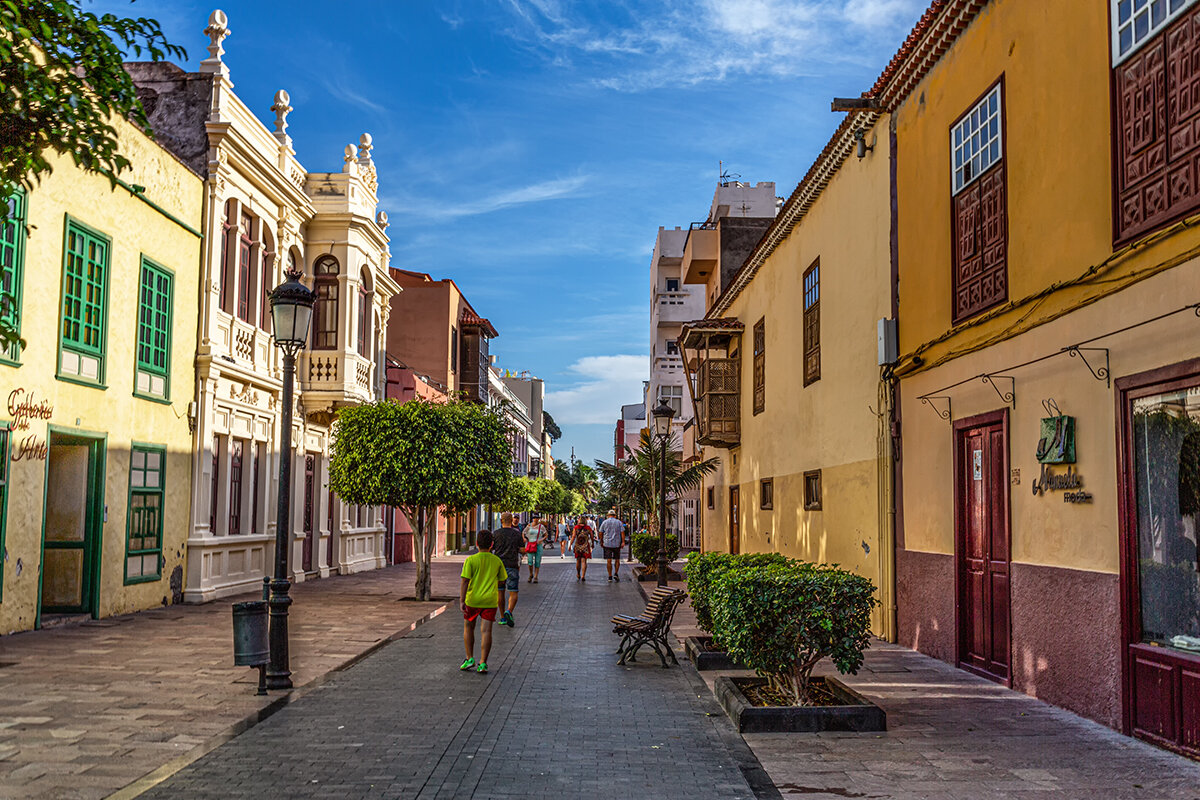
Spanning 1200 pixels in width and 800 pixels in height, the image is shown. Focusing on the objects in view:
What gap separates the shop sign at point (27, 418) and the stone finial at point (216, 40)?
8.20 m

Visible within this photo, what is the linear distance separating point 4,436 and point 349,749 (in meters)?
7.95

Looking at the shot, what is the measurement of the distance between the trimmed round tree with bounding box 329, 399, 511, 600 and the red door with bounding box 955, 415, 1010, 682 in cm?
972

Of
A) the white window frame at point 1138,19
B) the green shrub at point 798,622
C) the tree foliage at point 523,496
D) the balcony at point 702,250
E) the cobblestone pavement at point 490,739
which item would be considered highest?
the balcony at point 702,250

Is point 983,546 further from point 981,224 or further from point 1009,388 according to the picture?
point 981,224

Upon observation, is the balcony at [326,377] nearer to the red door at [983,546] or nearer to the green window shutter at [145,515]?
the green window shutter at [145,515]

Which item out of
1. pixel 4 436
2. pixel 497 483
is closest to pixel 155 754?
pixel 4 436

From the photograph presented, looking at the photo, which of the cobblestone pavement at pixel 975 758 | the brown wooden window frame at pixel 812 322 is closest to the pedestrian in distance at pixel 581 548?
the brown wooden window frame at pixel 812 322

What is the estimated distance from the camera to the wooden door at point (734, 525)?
24656mm

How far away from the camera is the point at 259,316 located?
2133 cm

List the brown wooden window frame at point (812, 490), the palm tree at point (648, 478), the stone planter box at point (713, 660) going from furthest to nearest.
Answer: the palm tree at point (648, 478)
the brown wooden window frame at point (812, 490)
the stone planter box at point (713, 660)

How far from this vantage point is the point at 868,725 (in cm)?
772

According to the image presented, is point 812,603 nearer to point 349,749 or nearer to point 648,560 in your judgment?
point 349,749

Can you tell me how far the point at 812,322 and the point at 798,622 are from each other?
10131mm

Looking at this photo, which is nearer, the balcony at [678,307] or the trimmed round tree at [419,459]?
the trimmed round tree at [419,459]
